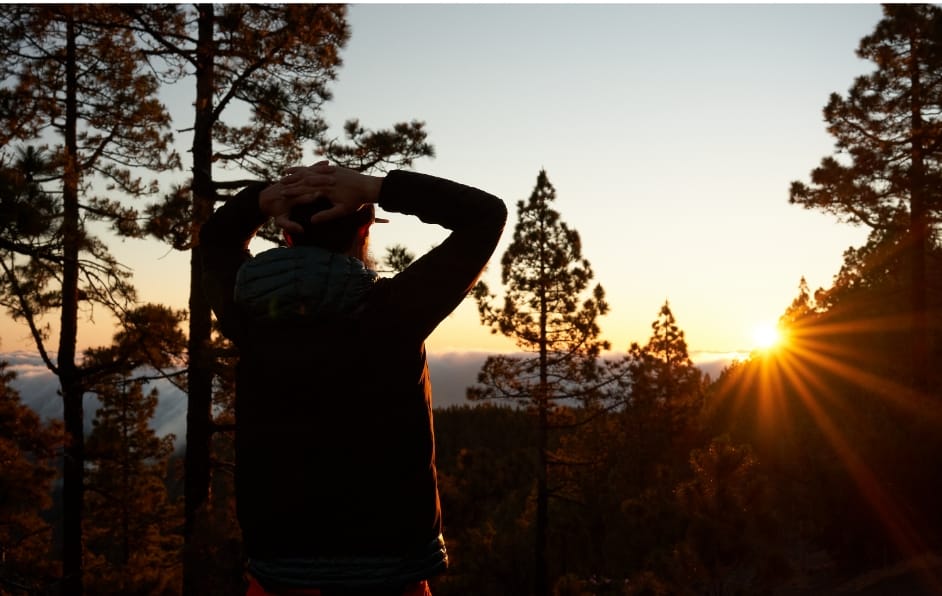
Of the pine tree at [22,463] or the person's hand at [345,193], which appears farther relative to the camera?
the pine tree at [22,463]

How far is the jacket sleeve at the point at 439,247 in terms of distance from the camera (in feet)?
5.33

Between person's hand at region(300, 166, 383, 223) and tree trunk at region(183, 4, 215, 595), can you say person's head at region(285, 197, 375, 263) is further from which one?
tree trunk at region(183, 4, 215, 595)

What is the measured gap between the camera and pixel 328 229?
1713mm

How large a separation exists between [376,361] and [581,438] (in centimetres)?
2003

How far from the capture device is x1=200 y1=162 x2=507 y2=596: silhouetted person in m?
1.60

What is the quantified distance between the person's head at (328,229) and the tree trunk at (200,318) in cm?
916

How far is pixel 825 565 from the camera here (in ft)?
48.7

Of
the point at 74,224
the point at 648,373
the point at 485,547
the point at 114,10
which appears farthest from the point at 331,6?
the point at 648,373

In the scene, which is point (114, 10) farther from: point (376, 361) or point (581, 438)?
point (581, 438)

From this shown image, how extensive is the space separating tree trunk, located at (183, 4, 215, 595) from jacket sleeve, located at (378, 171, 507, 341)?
9.25m

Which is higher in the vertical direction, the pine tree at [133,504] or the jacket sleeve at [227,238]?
the jacket sleeve at [227,238]

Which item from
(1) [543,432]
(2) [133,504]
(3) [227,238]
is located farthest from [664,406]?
(3) [227,238]

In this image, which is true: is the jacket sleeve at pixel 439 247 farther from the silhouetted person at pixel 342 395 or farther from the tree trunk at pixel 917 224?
the tree trunk at pixel 917 224

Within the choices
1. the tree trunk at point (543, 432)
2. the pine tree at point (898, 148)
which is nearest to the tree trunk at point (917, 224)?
the pine tree at point (898, 148)
